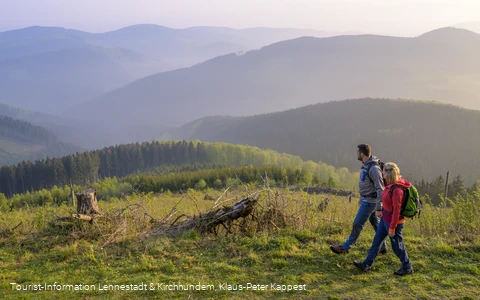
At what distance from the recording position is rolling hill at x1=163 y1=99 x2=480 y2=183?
348ft

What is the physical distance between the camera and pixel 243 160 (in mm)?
84000

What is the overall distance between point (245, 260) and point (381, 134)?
458 ft

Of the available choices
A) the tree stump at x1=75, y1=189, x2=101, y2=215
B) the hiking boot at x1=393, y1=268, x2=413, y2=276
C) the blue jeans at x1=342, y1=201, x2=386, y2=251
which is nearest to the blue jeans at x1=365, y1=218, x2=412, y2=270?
the hiking boot at x1=393, y1=268, x2=413, y2=276

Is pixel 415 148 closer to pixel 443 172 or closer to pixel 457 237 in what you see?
pixel 443 172

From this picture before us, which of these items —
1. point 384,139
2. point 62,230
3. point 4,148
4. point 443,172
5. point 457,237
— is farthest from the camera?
point 4,148

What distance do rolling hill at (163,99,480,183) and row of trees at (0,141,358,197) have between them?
4115 centimetres

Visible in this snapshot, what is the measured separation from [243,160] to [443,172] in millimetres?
67203

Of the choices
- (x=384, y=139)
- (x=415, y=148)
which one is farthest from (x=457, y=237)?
(x=384, y=139)

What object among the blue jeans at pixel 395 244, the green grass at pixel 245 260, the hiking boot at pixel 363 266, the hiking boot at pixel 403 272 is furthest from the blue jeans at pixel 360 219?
the hiking boot at pixel 403 272

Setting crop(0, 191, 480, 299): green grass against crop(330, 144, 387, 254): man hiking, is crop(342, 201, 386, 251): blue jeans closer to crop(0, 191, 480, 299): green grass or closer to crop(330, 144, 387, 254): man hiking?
crop(330, 144, 387, 254): man hiking

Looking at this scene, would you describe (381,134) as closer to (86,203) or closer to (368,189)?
(368,189)

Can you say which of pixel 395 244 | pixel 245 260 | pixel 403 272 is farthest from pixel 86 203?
pixel 403 272

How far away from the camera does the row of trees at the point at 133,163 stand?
67188 millimetres

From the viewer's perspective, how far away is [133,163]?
286 ft
